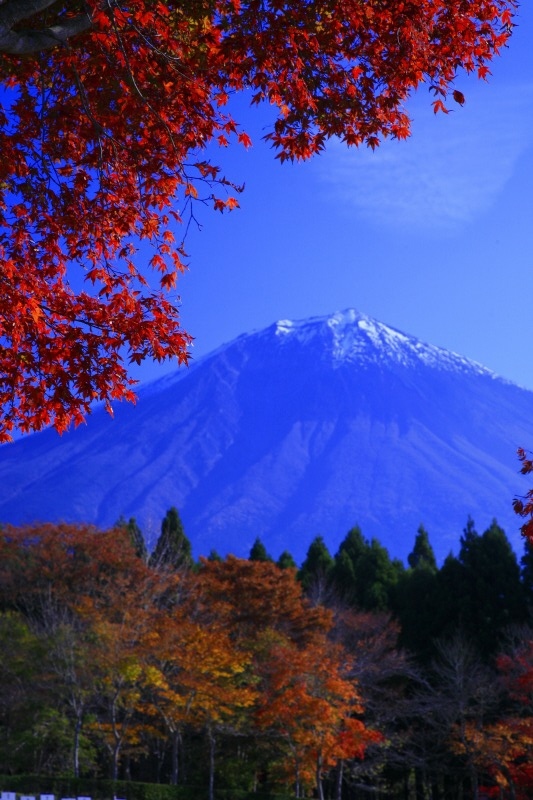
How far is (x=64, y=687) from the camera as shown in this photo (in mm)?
21812

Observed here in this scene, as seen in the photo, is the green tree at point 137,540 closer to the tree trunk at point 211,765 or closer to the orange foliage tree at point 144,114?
the tree trunk at point 211,765

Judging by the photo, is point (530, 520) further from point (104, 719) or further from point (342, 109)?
point (104, 719)

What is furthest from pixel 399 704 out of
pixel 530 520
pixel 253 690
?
pixel 530 520

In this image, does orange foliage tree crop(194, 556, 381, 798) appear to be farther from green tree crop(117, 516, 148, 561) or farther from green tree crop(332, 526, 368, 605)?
green tree crop(332, 526, 368, 605)

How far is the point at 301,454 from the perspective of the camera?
401 ft

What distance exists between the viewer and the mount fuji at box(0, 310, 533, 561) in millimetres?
109562

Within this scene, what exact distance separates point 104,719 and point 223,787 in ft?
12.0

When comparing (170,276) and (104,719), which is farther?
(104,719)

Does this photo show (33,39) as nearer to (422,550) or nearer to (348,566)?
(348,566)

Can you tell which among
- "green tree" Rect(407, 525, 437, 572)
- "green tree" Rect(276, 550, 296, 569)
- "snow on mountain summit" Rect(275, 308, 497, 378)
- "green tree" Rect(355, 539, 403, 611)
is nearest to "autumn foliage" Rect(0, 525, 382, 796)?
"green tree" Rect(355, 539, 403, 611)

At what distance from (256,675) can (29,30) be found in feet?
71.0

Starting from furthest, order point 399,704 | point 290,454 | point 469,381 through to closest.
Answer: point 469,381 < point 290,454 < point 399,704

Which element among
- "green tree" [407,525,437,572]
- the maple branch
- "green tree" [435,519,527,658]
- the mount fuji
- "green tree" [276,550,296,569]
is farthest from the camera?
the mount fuji

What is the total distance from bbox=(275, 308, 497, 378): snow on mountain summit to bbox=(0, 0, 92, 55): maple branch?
146138 mm
